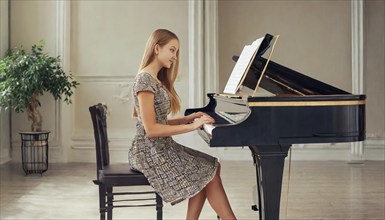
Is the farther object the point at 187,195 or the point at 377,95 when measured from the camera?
the point at 377,95

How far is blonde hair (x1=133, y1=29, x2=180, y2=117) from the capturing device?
2.88m

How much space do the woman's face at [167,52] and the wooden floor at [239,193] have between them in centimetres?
132

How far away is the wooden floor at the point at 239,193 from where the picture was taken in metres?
4.14

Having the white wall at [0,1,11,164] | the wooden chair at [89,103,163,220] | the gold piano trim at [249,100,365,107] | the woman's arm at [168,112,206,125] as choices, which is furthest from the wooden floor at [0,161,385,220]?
the gold piano trim at [249,100,365,107]

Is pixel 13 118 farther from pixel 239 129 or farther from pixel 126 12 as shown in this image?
pixel 239 129

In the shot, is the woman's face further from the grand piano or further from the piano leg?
the piano leg

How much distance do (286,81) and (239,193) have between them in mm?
2095

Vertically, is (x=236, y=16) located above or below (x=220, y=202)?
above

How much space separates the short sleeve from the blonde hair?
97mm

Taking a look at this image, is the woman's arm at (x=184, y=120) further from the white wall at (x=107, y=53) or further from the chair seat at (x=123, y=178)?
the white wall at (x=107, y=53)

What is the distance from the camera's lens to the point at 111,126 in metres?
6.95

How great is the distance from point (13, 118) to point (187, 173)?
4451 millimetres

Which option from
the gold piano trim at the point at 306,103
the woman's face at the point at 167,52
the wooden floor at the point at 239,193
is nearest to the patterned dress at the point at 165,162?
the woman's face at the point at 167,52

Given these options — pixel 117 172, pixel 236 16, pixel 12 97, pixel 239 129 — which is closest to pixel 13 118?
pixel 12 97
